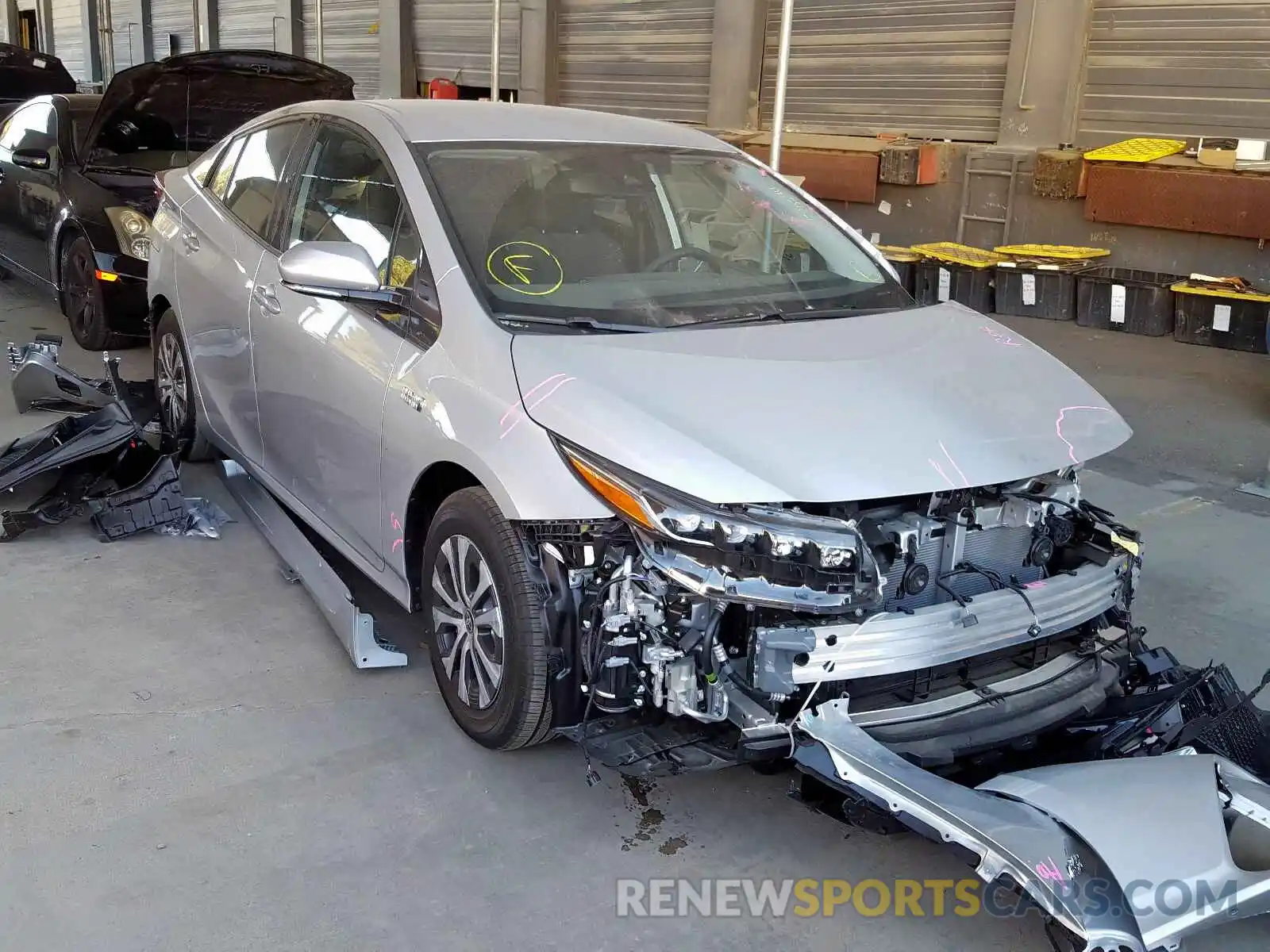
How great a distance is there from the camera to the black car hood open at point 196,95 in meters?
6.63

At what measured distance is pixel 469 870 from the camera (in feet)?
8.73

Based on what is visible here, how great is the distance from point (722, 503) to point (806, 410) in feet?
1.25

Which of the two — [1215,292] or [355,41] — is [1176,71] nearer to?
[1215,292]

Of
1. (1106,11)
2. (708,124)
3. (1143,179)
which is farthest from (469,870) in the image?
(708,124)

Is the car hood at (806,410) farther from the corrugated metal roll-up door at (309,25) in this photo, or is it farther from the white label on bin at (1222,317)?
the corrugated metal roll-up door at (309,25)

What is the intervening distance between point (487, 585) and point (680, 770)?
27.4 inches

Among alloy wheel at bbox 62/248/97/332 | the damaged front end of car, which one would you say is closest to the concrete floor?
the damaged front end of car

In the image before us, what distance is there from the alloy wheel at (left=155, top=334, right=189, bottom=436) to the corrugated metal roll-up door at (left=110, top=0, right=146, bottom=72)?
71.1 ft

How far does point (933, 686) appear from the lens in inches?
105

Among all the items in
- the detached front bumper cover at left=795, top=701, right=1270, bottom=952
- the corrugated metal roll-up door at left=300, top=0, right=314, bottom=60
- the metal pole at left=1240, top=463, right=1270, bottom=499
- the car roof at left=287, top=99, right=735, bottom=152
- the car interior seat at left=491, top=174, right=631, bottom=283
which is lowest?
the metal pole at left=1240, top=463, right=1270, bottom=499

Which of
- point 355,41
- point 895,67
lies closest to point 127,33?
point 355,41

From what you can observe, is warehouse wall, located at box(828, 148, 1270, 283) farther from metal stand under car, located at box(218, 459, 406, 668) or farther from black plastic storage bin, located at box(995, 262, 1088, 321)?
metal stand under car, located at box(218, 459, 406, 668)

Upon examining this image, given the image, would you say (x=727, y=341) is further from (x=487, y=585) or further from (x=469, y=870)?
(x=469, y=870)

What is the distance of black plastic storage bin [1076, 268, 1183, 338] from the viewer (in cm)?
880
